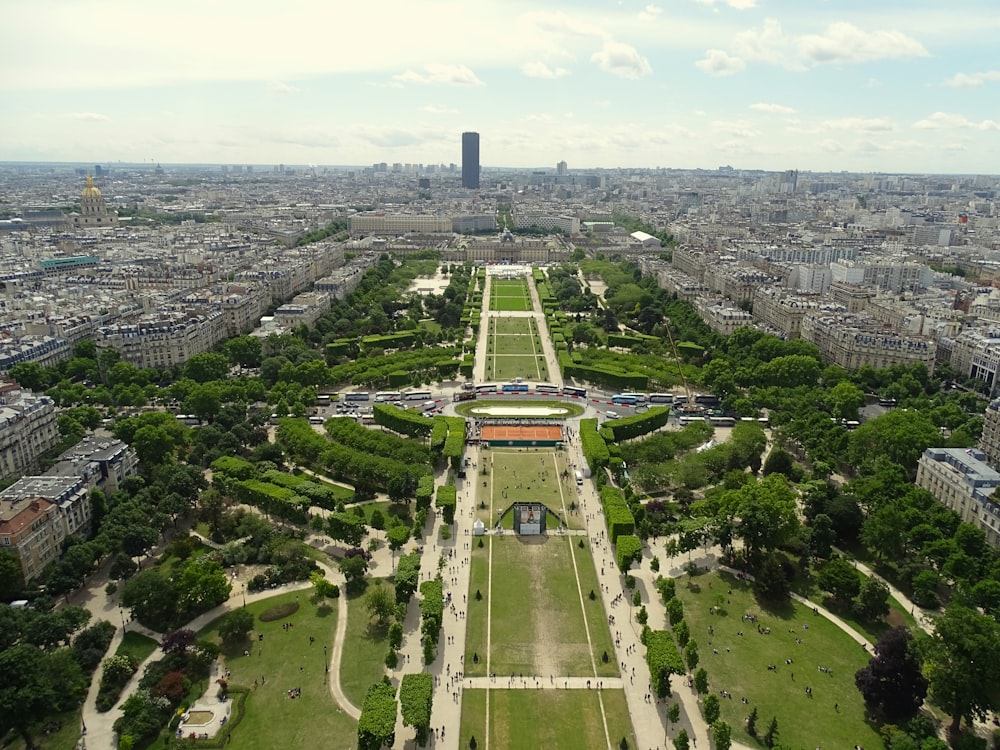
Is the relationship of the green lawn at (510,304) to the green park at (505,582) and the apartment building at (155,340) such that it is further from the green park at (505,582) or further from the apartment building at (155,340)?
the apartment building at (155,340)

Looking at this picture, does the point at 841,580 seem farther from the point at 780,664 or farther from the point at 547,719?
the point at 547,719

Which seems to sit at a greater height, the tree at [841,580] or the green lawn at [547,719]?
the tree at [841,580]

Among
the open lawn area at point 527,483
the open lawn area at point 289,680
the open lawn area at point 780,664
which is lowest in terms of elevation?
the open lawn area at point 289,680

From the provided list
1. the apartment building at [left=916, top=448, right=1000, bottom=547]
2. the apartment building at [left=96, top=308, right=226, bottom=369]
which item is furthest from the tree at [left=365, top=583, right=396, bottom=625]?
the apartment building at [left=96, top=308, right=226, bottom=369]

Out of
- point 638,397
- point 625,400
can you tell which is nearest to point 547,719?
point 625,400

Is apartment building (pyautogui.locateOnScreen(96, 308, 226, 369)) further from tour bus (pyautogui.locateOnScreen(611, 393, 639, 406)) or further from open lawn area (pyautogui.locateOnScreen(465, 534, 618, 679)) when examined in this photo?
open lawn area (pyautogui.locateOnScreen(465, 534, 618, 679))

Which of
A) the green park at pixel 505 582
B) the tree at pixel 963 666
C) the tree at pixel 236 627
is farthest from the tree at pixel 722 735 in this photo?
the tree at pixel 236 627
